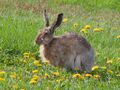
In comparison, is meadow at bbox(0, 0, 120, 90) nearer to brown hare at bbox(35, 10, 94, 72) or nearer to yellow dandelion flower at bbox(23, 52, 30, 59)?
yellow dandelion flower at bbox(23, 52, 30, 59)

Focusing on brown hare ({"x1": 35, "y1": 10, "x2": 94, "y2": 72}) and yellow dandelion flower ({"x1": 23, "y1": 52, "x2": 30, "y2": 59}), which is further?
yellow dandelion flower ({"x1": 23, "y1": 52, "x2": 30, "y2": 59})

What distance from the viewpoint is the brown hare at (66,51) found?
28.2ft

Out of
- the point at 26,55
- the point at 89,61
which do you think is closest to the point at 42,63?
the point at 26,55

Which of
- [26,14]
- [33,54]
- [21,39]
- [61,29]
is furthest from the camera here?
[26,14]

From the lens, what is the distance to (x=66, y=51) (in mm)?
8633

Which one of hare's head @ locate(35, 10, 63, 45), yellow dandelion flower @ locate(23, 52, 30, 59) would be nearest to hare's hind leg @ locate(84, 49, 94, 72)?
hare's head @ locate(35, 10, 63, 45)

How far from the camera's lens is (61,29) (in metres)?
11.5

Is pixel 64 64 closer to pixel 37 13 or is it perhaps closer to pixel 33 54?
pixel 33 54

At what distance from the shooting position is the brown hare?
8602mm

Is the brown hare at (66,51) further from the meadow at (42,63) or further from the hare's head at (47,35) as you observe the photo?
the meadow at (42,63)

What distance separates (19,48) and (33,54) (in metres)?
0.35

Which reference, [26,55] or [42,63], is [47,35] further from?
[26,55]

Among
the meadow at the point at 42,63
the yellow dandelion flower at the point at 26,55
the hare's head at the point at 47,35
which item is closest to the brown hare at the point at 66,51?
the hare's head at the point at 47,35

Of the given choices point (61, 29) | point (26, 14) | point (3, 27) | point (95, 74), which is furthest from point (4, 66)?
point (26, 14)
